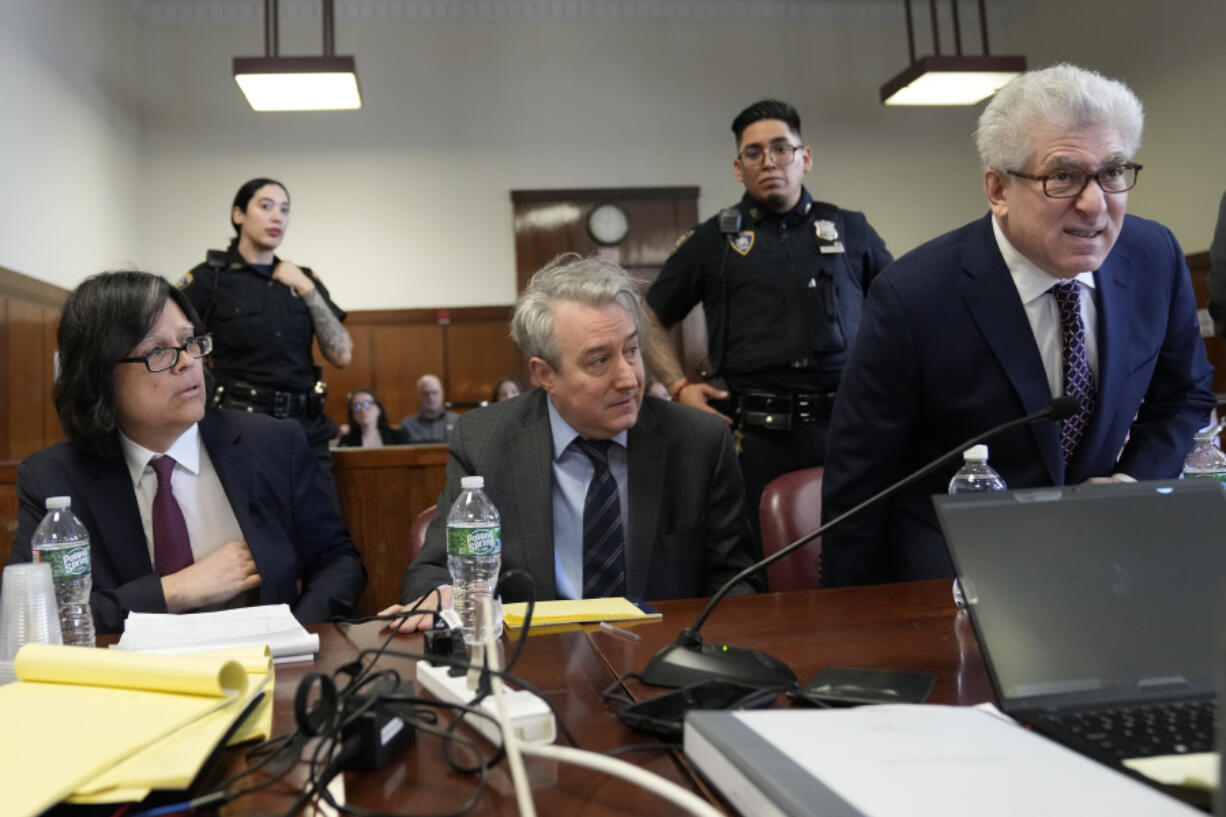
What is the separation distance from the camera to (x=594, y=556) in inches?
71.6

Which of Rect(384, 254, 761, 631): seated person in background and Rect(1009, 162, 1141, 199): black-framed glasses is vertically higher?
Rect(1009, 162, 1141, 199): black-framed glasses

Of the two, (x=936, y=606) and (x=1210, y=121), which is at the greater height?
(x=1210, y=121)

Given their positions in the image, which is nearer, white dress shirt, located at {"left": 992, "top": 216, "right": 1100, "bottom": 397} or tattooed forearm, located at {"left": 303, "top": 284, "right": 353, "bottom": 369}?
white dress shirt, located at {"left": 992, "top": 216, "right": 1100, "bottom": 397}

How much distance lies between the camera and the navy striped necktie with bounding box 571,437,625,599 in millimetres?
1806

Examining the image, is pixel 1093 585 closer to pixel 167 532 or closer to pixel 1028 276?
pixel 1028 276

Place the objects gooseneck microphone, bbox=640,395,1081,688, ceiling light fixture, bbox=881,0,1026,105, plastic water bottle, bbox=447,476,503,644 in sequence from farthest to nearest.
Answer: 1. ceiling light fixture, bbox=881,0,1026,105
2. plastic water bottle, bbox=447,476,503,644
3. gooseneck microphone, bbox=640,395,1081,688

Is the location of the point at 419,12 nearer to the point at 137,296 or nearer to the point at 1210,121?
the point at 1210,121

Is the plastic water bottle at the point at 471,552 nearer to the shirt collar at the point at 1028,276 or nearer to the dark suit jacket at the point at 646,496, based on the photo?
the dark suit jacket at the point at 646,496

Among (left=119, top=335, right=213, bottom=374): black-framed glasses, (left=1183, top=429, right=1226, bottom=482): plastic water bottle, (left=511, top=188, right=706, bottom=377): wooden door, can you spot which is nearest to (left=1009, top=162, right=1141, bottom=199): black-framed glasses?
(left=1183, top=429, right=1226, bottom=482): plastic water bottle

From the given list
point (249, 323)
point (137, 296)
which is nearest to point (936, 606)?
point (137, 296)

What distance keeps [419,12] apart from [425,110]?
2.62 ft

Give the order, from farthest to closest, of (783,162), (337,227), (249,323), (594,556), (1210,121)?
1. (337,227)
2. (1210,121)
3. (249,323)
4. (783,162)
5. (594,556)

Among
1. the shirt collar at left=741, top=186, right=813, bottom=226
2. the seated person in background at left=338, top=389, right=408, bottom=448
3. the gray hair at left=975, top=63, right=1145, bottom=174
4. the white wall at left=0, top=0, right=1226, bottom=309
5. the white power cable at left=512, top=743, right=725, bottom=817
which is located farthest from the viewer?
the white wall at left=0, top=0, right=1226, bottom=309

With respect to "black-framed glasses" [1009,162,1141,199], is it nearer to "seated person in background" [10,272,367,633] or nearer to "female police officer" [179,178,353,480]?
"seated person in background" [10,272,367,633]
